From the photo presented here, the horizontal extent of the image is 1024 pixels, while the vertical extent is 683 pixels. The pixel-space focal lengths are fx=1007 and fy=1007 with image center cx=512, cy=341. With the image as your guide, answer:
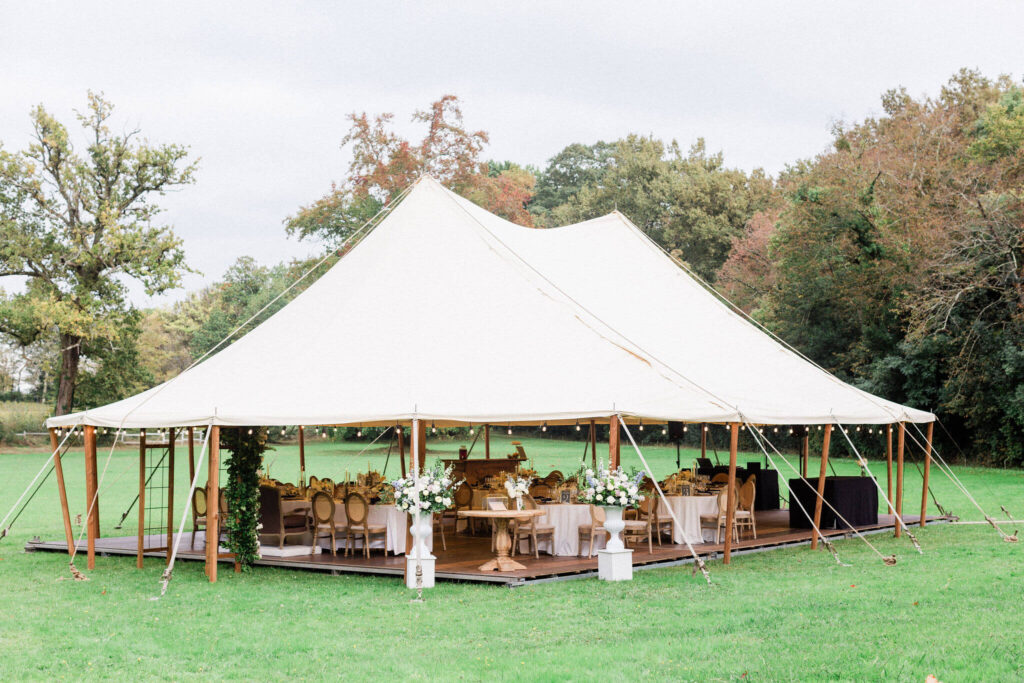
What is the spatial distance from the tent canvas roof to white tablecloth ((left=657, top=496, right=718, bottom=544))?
1.64m

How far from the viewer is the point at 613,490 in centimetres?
1070

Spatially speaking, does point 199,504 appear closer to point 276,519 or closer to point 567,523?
point 276,519

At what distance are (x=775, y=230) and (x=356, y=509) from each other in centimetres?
2395

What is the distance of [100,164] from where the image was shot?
133 feet

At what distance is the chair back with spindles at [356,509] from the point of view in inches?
480

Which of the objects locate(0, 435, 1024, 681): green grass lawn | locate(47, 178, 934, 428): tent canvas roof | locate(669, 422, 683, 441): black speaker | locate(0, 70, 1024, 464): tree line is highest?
locate(0, 70, 1024, 464): tree line

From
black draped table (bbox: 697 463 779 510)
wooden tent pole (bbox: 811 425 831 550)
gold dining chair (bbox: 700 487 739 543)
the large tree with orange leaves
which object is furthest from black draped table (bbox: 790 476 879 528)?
the large tree with orange leaves

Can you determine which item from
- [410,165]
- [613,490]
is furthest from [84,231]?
[613,490]

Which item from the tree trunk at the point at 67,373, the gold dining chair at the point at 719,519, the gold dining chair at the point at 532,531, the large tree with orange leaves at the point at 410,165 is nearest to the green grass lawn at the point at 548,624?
the gold dining chair at the point at 719,519

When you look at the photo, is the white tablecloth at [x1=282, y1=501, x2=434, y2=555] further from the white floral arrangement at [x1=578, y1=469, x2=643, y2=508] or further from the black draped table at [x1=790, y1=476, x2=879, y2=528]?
the black draped table at [x1=790, y1=476, x2=879, y2=528]

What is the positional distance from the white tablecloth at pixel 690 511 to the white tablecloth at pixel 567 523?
4.37 ft

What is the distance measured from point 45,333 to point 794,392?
1337 inches

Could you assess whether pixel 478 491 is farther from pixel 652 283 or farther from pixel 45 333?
pixel 45 333

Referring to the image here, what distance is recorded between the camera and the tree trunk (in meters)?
40.3
